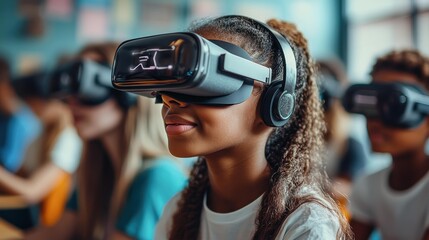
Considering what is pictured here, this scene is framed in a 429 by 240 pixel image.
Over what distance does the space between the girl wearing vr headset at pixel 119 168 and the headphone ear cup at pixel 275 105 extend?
0.60 m

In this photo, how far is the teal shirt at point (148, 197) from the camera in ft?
4.15

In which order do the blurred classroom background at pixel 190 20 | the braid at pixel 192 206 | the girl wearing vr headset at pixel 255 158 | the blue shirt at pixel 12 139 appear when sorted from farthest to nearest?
the blurred classroom background at pixel 190 20
the blue shirt at pixel 12 139
the braid at pixel 192 206
the girl wearing vr headset at pixel 255 158

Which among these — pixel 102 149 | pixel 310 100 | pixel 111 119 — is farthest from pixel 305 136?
pixel 102 149

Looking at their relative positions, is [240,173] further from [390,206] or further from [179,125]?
[390,206]

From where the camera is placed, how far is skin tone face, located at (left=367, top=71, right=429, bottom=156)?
122 cm

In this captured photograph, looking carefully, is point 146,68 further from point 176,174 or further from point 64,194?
point 64,194

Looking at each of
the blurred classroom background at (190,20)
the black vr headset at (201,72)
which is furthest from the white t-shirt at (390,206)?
the blurred classroom background at (190,20)

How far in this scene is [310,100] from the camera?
0.88 m

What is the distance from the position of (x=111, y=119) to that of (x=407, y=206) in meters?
0.85

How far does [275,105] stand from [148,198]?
63 cm

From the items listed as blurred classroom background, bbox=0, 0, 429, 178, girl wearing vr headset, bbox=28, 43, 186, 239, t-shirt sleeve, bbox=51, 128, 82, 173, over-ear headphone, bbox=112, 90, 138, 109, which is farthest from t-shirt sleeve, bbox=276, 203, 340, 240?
blurred classroom background, bbox=0, 0, 429, 178

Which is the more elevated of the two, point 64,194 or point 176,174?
point 176,174

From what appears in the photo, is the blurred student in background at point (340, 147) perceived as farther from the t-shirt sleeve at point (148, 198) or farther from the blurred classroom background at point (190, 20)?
the blurred classroom background at point (190, 20)

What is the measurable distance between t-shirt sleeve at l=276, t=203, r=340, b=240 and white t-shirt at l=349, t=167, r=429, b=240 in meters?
0.51
